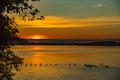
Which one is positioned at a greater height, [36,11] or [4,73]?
[36,11]

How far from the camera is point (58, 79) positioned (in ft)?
222

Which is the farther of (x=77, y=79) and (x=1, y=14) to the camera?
(x=77, y=79)

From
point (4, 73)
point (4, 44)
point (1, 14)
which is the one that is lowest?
point (4, 73)

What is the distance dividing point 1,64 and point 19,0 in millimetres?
2176

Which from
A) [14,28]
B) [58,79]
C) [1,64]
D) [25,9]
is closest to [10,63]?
[1,64]

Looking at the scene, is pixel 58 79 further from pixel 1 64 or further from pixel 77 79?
pixel 1 64

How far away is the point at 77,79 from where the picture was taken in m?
68.4

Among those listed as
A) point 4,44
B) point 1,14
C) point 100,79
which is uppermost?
point 1,14

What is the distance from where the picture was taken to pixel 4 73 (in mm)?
11023

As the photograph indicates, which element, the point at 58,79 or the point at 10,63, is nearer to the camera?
the point at 10,63

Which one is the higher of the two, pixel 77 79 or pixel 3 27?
pixel 3 27

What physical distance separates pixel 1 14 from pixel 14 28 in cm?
74

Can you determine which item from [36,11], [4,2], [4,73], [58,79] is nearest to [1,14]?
[4,2]

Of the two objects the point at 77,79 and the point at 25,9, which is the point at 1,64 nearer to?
the point at 25,9
